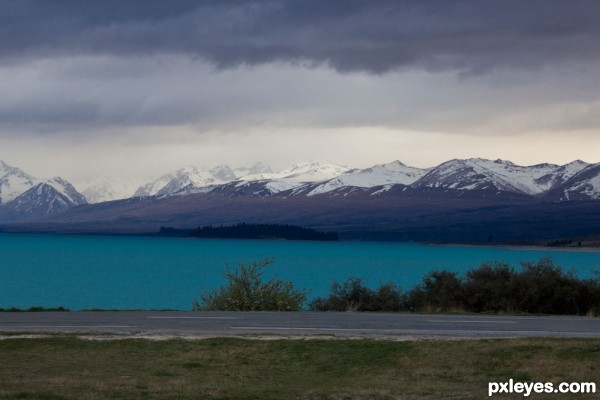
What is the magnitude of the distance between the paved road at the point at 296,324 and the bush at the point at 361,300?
309 inches

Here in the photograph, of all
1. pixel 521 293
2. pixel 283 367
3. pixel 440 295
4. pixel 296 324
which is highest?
pixel 521 293

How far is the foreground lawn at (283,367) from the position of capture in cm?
1920

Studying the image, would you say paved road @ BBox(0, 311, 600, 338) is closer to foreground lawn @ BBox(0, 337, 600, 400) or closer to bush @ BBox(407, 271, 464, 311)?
foreground lawn @ BBox(0, 337, 600, 400)

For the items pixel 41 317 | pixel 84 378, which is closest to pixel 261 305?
pixel 41 317

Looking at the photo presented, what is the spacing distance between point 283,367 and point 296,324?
264 inches

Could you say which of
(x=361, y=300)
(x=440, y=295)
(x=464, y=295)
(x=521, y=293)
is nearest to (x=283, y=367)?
(x=521, y=293)

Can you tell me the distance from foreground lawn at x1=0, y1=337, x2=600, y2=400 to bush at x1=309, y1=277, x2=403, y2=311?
54.6 ft

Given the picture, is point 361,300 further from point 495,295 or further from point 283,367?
point 283,367

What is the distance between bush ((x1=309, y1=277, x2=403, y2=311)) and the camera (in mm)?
41750

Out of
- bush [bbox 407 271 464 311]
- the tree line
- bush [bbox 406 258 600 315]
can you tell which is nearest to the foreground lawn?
the tree line

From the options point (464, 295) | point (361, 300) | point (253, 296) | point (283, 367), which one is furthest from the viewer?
point (361, 300)

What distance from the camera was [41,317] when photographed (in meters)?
32.3

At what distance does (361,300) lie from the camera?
43281mm

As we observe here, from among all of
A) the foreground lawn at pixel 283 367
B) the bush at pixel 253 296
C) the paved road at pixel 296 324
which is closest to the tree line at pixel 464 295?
the bush at pixel 253 296
